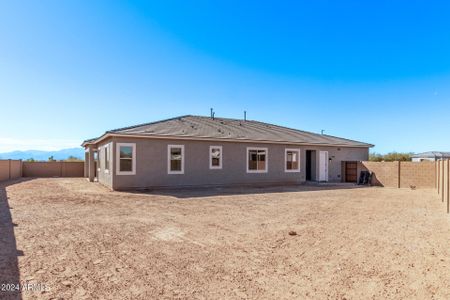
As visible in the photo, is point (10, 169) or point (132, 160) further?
point (10, 169)

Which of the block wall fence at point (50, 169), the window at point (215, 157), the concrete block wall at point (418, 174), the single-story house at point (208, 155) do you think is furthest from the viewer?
the block wall fence at point (50, 169)

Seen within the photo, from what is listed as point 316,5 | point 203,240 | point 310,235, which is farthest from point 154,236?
point 316,5

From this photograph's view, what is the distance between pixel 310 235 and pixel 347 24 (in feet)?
44.1

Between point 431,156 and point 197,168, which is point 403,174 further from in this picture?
point 431,156

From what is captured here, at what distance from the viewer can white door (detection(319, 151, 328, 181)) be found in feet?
67.3

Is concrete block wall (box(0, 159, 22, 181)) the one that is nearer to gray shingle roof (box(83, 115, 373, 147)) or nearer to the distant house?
gray shingle roof (box(83, 115, 373, 147))

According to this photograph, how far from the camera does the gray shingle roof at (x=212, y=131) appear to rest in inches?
594

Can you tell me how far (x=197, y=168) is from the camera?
15.8 m

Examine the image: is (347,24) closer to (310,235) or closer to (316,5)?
(316,5)

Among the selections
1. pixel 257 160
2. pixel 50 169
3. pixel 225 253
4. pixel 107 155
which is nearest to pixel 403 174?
pixel 257 160

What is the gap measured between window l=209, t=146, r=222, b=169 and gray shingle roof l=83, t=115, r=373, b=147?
75 centimetres

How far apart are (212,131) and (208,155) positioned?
1869 millimetres

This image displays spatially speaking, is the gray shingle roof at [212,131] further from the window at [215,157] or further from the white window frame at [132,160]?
the window at [215,157]

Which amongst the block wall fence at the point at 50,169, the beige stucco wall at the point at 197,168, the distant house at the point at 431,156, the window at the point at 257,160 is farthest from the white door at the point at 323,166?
the block wall fence at the point at 50,169
